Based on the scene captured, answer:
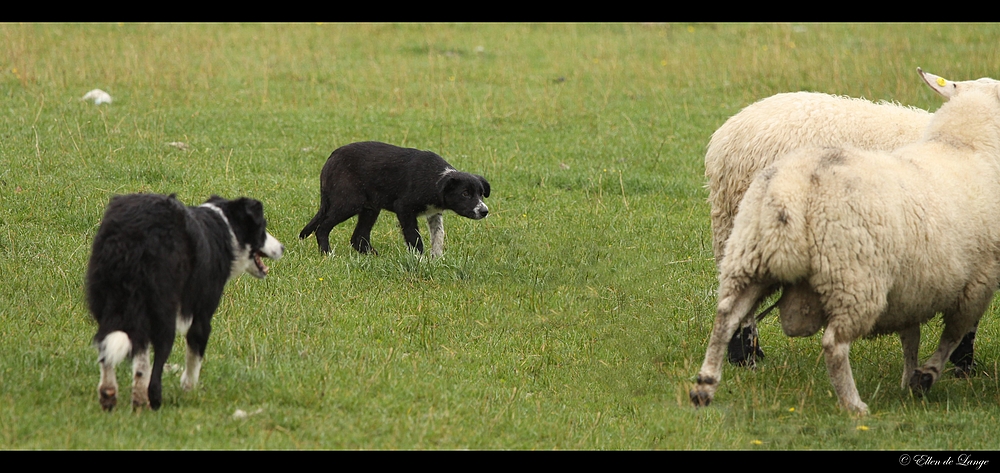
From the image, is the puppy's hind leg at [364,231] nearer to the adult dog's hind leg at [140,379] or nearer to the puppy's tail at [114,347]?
the adult dog's hind leg at [140,379]

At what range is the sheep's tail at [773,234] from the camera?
579 centimetres

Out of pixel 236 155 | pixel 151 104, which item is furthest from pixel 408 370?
pixel 151 104

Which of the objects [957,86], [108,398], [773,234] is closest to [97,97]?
[108,398]

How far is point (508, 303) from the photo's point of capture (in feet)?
26.9

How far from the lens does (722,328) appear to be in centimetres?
604

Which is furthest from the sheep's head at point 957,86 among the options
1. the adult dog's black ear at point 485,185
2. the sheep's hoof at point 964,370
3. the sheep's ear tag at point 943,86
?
the adult dog's black ear at point 485,185

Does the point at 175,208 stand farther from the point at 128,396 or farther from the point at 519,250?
the point at 519,250

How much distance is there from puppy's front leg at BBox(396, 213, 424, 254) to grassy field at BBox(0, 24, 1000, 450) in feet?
0.76

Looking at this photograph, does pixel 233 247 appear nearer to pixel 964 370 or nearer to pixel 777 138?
pixel 777 138

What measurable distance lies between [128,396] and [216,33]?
1415 cm

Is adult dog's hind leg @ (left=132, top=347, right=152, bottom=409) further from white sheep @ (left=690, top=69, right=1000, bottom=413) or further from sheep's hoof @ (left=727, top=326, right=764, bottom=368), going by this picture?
sheep's hoof @ (left=727, top=326, right=764, bottom=368)

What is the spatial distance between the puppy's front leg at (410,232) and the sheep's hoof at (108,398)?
419 centimetres

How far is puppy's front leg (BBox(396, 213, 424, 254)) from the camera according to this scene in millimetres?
9305

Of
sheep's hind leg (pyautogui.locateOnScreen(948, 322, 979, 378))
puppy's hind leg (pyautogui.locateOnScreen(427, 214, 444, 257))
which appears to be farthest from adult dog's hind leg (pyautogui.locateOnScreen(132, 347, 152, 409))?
sheep's hind leg (pyautogui.locateOnScreen(948, 322, 979, 378))
